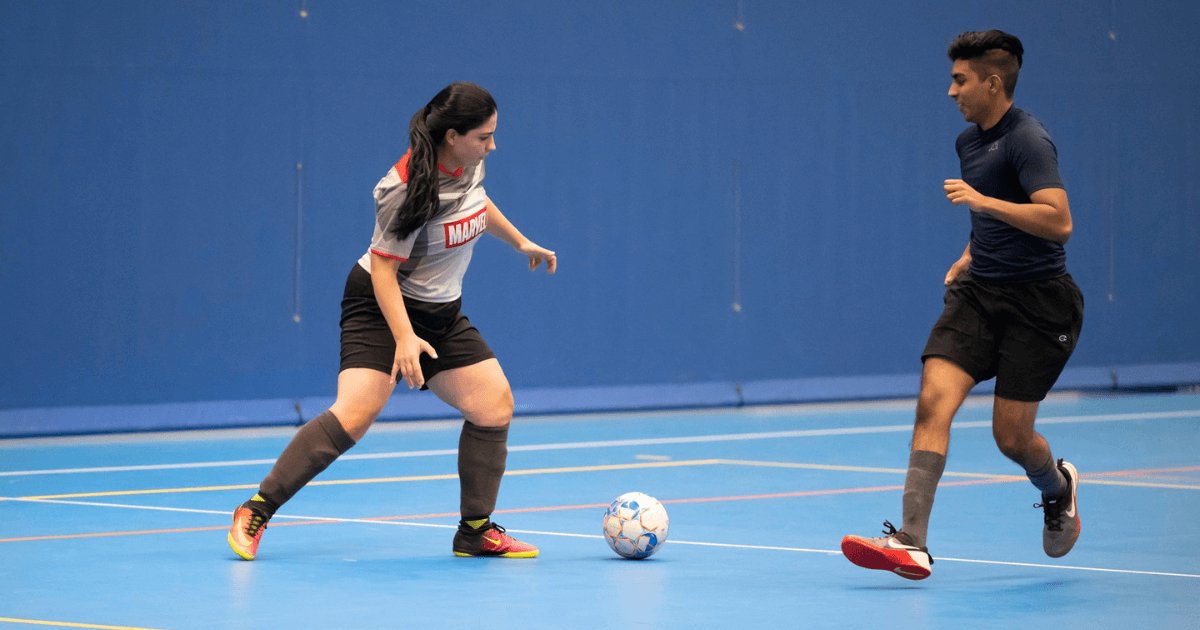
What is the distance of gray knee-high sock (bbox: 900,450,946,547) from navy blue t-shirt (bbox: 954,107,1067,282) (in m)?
0.75

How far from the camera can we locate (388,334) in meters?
7.04

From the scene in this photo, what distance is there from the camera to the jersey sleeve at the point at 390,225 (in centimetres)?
673

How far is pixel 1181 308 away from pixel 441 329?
1294cm

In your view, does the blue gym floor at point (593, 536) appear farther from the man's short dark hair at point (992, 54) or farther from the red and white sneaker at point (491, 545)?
the man's short dark hair at point (992, 54)

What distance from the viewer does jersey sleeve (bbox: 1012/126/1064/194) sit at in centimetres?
614

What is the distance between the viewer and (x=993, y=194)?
6.39 metres

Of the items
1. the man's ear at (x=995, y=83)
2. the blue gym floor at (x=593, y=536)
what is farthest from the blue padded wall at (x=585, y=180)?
the man's ear at (x=995, y=83)

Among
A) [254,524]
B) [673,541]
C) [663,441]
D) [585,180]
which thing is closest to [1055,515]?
[673,541]

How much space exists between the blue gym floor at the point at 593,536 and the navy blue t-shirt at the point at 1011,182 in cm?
117

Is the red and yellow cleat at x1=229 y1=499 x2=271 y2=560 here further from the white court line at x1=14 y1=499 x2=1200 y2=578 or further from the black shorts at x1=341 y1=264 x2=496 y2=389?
the white court line at x1=14 y1=499 x2=1200 y2=578

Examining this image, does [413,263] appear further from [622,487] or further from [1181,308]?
[1181,308]

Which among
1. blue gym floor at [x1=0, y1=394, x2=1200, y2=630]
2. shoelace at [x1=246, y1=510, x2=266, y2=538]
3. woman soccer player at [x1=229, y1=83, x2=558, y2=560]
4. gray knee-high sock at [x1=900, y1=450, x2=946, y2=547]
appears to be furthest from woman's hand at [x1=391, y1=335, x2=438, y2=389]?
gray knee-high sock at [x1=900, y1=450, x2=946, y2=547]

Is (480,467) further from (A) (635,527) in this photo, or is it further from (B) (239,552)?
(B) (239,552)

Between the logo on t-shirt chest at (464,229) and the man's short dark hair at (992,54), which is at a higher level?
the man's short dark hair at (992,54)
